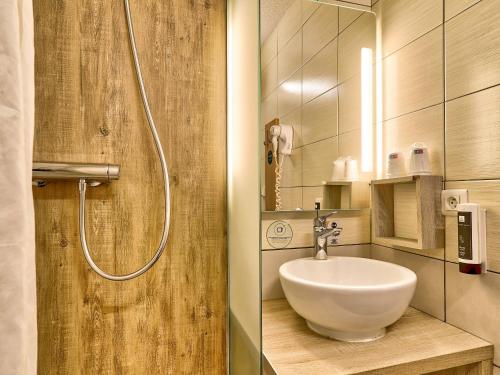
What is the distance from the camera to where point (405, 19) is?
1.21m

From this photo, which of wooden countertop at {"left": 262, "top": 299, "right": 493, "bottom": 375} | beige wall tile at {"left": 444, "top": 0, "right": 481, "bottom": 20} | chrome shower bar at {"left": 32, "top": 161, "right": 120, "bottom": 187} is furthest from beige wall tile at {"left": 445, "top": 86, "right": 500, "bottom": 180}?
chrome shower bar at {"left": 32, "top": 161, "right": 120, "bottom": 187}

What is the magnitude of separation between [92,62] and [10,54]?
478 millimetres

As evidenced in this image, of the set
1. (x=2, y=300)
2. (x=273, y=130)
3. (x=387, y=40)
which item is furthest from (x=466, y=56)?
(x=2, y=300)

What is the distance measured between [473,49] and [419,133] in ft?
1.03

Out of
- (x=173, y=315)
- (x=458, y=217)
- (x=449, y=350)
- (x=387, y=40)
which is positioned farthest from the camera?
(x=387, y=40)

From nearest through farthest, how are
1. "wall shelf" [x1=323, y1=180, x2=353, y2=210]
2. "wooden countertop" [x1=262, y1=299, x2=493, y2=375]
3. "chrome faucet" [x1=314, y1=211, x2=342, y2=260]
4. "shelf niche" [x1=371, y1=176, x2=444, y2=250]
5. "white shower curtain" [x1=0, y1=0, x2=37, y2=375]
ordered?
"white shower curtain" [x1=0, y1=0, x2=37, y2=375], "wooden countertop" [x1=262, y1=299, x2=493, y2=375], "shelf niche" [x1=371, y1=176, x2=444, y2=250], "chrome faucet" [x1=314, y1=211, x2=342, y2=260], "wall shelf" [x1=323, y1=180, x2=353, y2=210]

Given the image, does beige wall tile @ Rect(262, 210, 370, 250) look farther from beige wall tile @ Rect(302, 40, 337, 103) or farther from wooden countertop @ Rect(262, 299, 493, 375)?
beige wall tile @ Rect(302, 40, 337, 103)

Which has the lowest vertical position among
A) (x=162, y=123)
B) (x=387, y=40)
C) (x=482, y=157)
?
(x=482, y=157)

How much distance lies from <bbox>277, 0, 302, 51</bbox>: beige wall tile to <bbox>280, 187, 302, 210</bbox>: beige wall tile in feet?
1.83

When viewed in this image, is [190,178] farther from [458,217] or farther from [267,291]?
[458,217]

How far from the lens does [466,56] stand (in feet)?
3.10

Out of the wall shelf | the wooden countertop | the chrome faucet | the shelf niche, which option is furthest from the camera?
the wall shelf

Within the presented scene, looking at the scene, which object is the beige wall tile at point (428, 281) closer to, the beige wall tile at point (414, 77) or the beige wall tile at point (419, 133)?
the beige wall tile at point (419, 133)

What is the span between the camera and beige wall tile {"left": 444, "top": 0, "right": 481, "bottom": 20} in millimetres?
930
